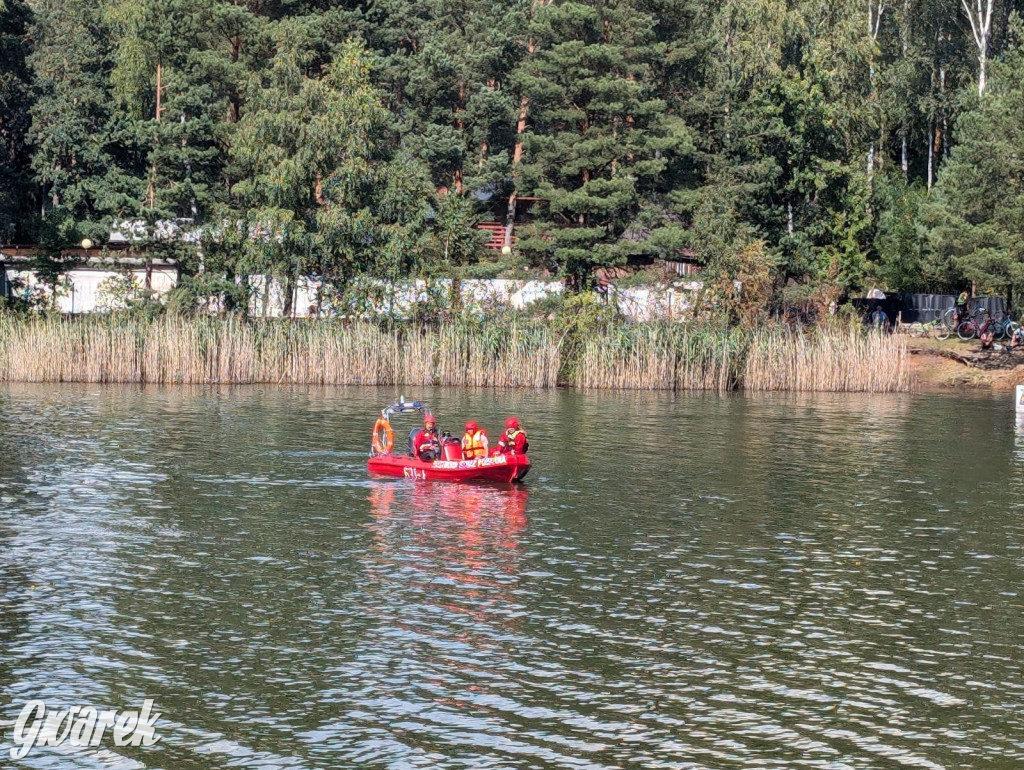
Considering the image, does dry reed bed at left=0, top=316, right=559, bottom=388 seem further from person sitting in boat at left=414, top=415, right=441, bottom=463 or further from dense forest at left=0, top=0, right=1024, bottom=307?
person sitting in boat at left=414, top=415, right=441, bottom=463

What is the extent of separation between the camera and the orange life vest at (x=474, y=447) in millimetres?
30078

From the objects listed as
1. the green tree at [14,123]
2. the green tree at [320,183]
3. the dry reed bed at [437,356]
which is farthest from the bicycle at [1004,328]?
the green tree at [14,123]

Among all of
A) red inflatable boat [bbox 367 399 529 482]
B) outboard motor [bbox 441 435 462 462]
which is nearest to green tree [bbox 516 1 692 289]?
red inflatable boat [bbox 367 399 529 482]

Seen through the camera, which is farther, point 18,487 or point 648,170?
point 648,170

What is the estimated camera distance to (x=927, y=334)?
217 ft

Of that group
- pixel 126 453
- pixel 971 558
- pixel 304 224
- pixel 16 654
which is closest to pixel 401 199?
pixel 304 224

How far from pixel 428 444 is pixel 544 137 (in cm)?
4356

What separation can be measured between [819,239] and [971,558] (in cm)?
4952

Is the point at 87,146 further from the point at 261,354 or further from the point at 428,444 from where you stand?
the point at 428,444

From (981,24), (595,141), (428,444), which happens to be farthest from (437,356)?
(981,24)

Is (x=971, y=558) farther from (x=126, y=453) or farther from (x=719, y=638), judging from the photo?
(x=126, y=453)

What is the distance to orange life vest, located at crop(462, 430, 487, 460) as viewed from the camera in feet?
98.7

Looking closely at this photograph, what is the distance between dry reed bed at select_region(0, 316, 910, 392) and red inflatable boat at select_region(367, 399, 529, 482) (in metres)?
19.9

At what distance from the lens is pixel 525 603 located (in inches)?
779
